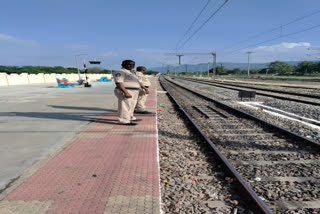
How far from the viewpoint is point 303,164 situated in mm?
3475

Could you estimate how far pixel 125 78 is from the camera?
5207mm

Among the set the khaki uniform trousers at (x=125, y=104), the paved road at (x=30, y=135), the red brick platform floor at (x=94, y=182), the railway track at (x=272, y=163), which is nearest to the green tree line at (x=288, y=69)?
the railway track at (x=272, y=163)

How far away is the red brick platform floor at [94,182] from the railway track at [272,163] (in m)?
1.26

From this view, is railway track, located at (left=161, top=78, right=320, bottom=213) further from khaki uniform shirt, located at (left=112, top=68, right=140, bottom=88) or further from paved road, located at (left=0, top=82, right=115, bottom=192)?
paved road, located at (left=0, top=82, right=115, bottom=192)

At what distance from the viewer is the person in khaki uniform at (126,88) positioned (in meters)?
5.02

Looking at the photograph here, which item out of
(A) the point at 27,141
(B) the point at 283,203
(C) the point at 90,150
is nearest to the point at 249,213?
(B) the point at 283,203

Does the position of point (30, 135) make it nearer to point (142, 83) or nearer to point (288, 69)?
point (142, 83)

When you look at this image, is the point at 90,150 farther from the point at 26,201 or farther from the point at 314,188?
the point at 314,188

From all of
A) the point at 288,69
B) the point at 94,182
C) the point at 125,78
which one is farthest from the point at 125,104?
the point at 288,69

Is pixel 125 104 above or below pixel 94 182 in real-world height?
above

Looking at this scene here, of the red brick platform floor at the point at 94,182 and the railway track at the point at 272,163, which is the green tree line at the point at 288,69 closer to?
the railway track at the point at 272,163

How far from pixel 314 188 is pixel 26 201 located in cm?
357

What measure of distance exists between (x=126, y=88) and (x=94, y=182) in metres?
2.92

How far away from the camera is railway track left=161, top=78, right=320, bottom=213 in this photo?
2496 mm
